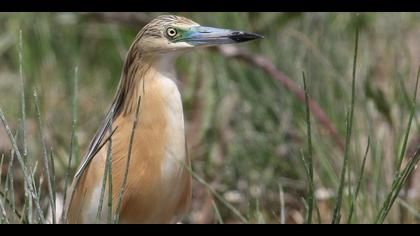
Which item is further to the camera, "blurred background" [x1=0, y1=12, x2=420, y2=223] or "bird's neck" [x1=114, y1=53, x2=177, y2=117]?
"blurred background" [x1=0, y1=12, x2=420, y2=223]

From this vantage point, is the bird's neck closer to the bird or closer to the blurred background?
the bird

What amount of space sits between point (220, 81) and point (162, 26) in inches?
49.7

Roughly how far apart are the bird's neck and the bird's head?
3cm

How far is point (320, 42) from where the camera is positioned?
150 inches

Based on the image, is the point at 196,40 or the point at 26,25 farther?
the point at 26,25

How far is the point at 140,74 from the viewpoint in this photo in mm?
2504

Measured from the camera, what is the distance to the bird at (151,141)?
7.94 ft

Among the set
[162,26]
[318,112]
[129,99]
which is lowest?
[318,112]

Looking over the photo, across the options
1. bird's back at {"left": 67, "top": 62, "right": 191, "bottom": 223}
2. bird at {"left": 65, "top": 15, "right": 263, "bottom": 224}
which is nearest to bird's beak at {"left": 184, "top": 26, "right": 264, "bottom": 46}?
bird at {"left": 65, "top": 15, "right": 263, "bottom": 224}

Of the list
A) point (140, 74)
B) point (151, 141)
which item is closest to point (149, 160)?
point (151, 141)

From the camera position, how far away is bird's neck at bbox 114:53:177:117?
248 centimetres

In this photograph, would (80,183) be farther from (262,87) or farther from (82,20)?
(82,20)

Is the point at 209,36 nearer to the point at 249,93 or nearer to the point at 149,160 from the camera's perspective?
the point at 149,160
